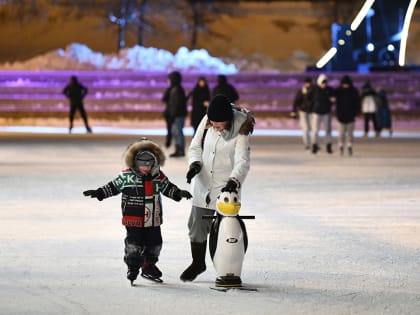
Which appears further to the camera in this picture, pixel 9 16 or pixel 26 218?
pixel 9 16

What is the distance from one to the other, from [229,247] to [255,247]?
2.14 meters

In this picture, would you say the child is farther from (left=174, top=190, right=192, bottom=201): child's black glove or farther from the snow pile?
the snow pile

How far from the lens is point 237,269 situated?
348 inches

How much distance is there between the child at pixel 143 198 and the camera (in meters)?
9.08

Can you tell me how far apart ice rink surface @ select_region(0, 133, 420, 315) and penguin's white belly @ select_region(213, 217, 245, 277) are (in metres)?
0.21

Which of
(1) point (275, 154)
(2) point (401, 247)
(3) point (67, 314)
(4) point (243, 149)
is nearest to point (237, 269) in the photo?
(4) point (243, 149)

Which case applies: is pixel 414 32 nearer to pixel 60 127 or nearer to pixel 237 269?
pixel 60 127

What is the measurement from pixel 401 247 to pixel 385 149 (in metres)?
16.7

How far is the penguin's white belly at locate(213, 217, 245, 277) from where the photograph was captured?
8.84m

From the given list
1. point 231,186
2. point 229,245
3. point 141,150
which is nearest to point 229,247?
point 229,245

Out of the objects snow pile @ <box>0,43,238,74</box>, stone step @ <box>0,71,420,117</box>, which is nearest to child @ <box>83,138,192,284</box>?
stone step @ <box>0,71,420,117</box>

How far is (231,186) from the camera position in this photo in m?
8.85

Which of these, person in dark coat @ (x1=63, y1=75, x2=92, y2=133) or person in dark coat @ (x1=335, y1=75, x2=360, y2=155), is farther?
person in dark coat @ (x1=63, y1=75, x2=92, y2=133)

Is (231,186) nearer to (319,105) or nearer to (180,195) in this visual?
(180,195)
